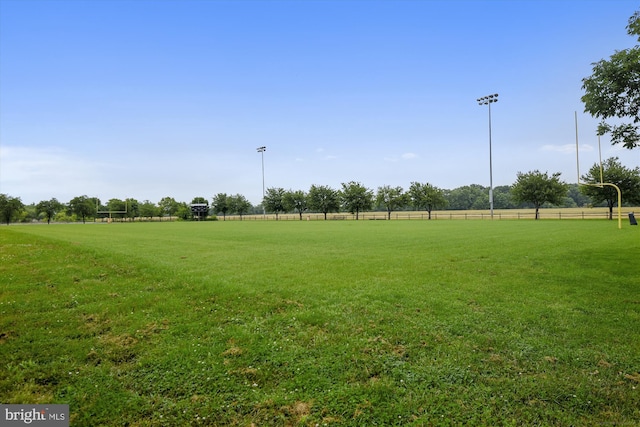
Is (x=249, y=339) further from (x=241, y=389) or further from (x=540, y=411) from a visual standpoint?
(x=540, y=411)

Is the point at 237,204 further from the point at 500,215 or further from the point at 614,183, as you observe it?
the point at 614,183

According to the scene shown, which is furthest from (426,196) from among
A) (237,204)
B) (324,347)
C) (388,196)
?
(324,347)

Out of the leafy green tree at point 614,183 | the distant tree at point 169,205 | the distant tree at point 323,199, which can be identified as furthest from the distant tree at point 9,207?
the leafy green tree at point 614,183

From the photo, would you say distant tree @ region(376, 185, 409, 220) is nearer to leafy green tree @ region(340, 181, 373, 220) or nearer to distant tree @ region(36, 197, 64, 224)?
leafy green tree @ region(340, 181, 373, 220)

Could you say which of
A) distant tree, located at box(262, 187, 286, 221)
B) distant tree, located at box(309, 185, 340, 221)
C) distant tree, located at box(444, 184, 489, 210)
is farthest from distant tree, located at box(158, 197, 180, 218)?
distant tree, located at box(444, 184, 489, 210)

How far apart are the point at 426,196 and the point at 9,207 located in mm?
117760

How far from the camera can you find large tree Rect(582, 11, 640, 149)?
10336 millimetres

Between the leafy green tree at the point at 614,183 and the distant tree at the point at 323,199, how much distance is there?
5397 centimetres

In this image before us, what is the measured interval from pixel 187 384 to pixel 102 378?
123 cm

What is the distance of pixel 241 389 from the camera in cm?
422

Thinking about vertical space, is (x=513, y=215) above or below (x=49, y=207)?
below

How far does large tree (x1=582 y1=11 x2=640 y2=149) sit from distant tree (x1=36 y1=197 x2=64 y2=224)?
5254 inches

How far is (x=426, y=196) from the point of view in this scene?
3140 inches

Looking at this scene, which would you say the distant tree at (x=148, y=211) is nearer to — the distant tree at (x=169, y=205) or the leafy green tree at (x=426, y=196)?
the distant tree at (x=169, y=205)
